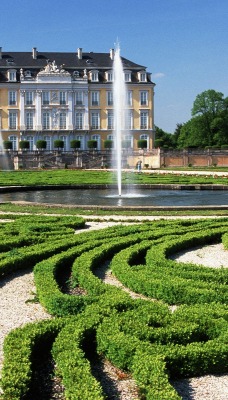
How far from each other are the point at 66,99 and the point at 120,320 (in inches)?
2523

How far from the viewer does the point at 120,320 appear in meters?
5.24

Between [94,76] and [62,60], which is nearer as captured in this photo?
[94,76]

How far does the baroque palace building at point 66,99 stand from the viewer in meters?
66.9

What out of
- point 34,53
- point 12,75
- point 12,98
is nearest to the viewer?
point 12,75

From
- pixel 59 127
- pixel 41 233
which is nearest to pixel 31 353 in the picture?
pixel 41 233

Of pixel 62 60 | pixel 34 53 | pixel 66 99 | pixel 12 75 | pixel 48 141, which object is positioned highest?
pixel 34 53

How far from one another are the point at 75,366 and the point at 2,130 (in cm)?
6449

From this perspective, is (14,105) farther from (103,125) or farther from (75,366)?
(75,366)

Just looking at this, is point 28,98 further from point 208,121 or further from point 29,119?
point 208,121

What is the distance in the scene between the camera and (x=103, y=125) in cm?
6894

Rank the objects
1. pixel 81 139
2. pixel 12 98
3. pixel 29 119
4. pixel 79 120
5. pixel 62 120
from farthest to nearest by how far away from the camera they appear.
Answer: pixel 79 120, pixel 81 139, pixel 62 120, pixel 29 119, pixel 12 98

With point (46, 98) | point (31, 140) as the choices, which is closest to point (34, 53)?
point (46, 98)

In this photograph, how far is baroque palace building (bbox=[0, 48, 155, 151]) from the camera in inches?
2633

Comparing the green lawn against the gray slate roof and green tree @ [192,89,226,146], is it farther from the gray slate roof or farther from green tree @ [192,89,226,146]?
green tree @ [192,89,226,146]
